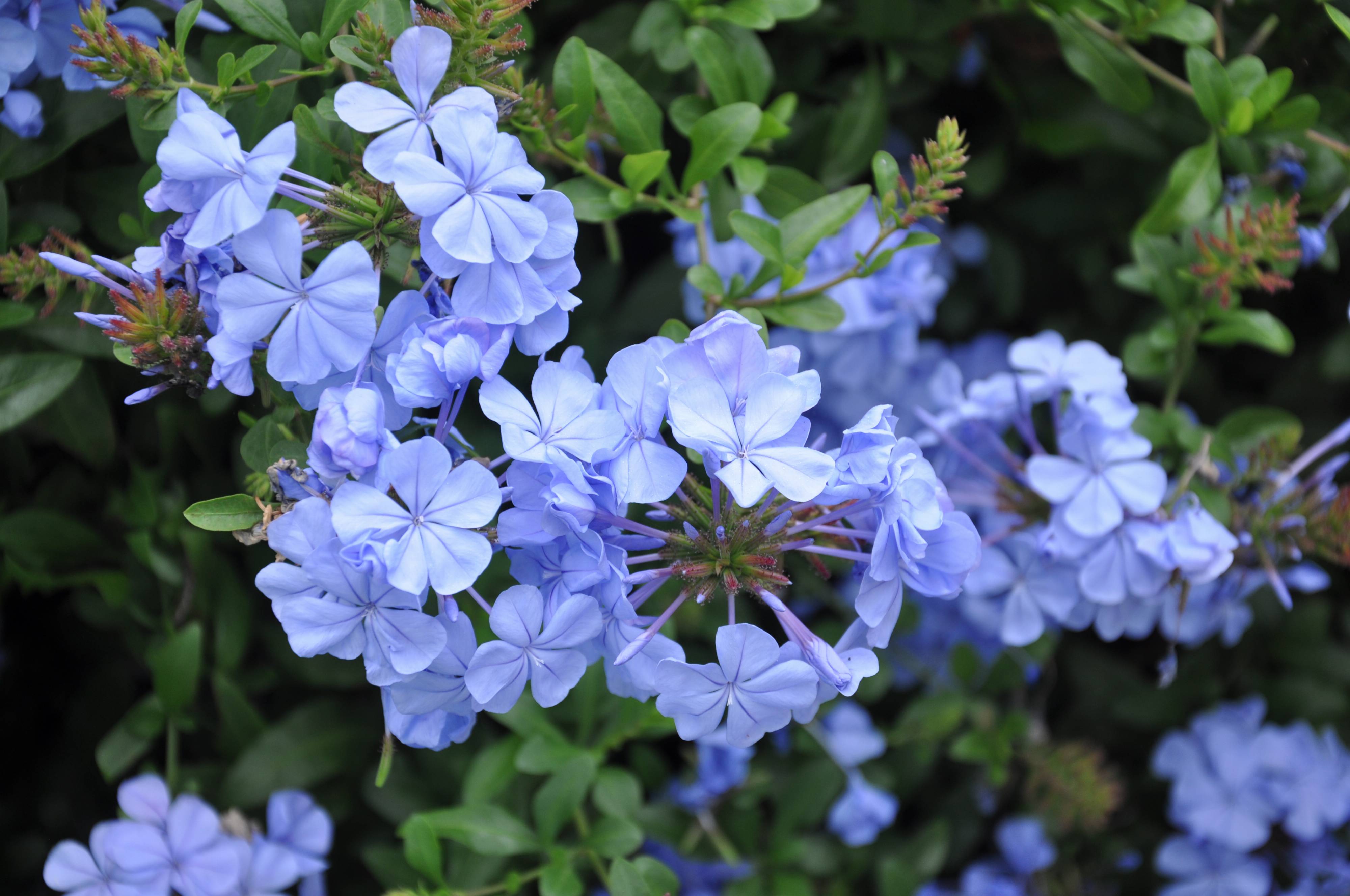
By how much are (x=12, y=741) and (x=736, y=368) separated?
1.65 metres

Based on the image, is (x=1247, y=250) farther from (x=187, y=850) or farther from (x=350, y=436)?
(x=187, y=850)

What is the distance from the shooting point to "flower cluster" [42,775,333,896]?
128cm

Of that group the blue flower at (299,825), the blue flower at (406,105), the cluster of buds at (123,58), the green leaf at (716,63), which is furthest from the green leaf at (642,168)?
the blue flower at (299,825)

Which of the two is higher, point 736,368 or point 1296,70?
→ point 1296,70

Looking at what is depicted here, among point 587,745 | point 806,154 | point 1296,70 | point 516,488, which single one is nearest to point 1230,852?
point 587,745

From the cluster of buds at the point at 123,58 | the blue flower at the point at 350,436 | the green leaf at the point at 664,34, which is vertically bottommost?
the blue flower at the point at 350,436

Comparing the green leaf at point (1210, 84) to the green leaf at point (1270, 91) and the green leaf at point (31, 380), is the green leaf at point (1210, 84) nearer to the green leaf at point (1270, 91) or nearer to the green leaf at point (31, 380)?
the green leaf at point (1270, 91)

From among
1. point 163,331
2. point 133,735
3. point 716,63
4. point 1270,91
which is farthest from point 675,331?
point 133,735

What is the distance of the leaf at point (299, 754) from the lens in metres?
1.43

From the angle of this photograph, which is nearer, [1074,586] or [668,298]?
[1074,586]

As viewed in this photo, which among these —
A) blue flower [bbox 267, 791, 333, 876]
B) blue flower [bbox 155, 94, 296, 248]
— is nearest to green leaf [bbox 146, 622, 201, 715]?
blue flower [bbox 267, 791, 333, 876]

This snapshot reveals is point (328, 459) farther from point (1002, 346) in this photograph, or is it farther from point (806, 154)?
point (1002, 346)

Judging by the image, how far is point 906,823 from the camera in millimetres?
1971

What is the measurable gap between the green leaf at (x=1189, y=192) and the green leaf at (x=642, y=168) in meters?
0.71
